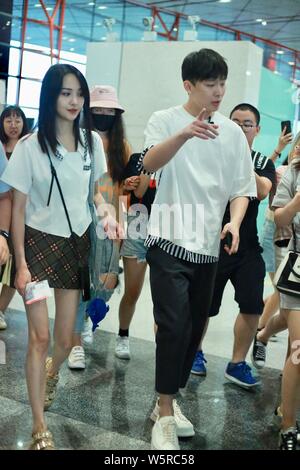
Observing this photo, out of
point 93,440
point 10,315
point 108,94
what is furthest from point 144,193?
point 10,315

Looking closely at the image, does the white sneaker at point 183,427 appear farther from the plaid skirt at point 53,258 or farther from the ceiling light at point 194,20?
the ceiling light at point 194,20

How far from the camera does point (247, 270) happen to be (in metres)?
2.96

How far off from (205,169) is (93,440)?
108cm

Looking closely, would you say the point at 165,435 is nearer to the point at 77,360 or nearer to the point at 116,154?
the point at 77,360

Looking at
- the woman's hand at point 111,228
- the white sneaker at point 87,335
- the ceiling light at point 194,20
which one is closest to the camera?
the woman's hand at point 111,228

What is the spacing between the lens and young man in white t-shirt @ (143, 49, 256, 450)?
2.11 m

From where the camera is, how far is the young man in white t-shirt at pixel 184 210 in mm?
2113

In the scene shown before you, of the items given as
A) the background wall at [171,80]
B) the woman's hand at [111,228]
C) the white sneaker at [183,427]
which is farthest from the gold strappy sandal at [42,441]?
the background wall at [171,80]

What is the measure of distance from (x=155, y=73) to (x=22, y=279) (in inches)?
174

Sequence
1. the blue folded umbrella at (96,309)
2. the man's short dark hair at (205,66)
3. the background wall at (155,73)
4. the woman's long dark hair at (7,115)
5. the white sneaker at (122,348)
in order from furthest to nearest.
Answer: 1. the background wall at (155,73)
2. the woman's long dark hair at (7,115)
3. the white sneaker at (122,348)
4. the blue folded umbrella at (96,309)
5. the man's short dark hair at (205,66)

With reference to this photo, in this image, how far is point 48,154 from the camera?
83.8 inches

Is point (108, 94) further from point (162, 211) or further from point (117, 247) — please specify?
point (162, 211)

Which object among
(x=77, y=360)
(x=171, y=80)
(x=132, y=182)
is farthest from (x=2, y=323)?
(x=171, y=80)

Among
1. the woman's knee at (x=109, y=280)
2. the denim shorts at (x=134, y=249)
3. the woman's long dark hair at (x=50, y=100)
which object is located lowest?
the woman's knee at (x=109, y=280)
